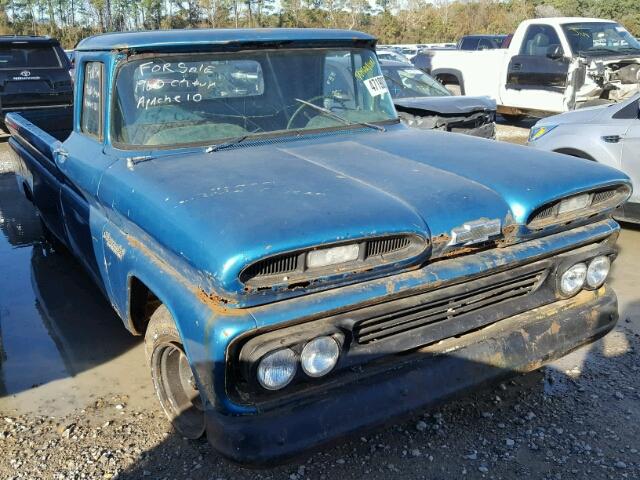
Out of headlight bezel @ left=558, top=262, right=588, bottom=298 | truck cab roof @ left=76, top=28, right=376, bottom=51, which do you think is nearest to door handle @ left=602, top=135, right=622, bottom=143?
truck cab roof @ left=76, top=28, right=376, bottom=51

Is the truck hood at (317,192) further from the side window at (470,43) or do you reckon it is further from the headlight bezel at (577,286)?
the side window at (470,43)

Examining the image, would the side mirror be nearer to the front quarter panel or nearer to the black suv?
the front quarter panel

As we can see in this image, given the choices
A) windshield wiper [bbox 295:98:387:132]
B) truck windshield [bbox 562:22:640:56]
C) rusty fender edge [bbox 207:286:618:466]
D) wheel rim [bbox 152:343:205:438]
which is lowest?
wheel rim [bbox 152:343:205:438]

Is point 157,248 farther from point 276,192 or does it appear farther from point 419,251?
point 419,251

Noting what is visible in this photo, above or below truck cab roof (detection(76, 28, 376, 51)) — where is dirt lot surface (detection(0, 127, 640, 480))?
below

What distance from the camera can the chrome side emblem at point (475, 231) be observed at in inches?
98.0

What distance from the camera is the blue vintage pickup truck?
2.23m

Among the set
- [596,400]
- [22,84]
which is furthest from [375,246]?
[22,84]

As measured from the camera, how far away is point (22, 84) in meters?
10.0

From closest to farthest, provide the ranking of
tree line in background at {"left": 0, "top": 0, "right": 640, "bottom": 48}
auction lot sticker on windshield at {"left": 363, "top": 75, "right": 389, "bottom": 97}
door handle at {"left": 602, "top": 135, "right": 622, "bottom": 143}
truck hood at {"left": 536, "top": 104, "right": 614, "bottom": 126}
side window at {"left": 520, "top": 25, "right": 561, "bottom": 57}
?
auction lot sticker on windshield at {"left": 363, "top": 75, "right": 389, "bottom": 97}
door handle at {"left": 602, "top": 135, "right": 622, "bottom": 143}
truck hood at {"left": 536, "top": 104, "right": 614, "bottom": 126}
side window at {"left": 520, "top": 25, "right": 561, "bottom": 57}
tree line in background at {"left": 0, "top": 0, "right": 640, "bottom": 48}

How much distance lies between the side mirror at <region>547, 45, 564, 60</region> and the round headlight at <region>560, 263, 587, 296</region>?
8.44 meters

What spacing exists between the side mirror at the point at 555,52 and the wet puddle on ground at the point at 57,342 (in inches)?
338

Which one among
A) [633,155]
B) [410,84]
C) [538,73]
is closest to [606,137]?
[633,155]

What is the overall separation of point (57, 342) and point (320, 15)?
43625 mm
